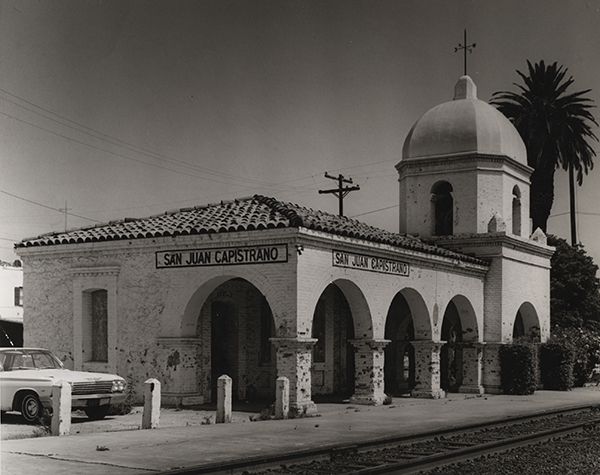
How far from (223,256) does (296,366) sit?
3.11 m

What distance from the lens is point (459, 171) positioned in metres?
29.3

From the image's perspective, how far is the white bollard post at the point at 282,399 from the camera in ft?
59.3

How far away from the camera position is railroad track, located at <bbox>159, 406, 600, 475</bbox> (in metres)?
11.1

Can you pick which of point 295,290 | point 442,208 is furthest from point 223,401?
point 442,208

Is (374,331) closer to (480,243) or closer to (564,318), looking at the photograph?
(480,243)

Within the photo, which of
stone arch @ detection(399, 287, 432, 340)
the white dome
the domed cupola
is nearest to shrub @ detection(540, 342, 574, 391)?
the domed cupola

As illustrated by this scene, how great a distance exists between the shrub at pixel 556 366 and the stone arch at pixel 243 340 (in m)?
11.2

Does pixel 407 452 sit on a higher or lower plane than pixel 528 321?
lower

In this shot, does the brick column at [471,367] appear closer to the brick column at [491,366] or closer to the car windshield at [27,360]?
the brick column at [491,366]

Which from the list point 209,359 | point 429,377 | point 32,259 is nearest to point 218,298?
point 209,359

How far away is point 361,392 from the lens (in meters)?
21.8

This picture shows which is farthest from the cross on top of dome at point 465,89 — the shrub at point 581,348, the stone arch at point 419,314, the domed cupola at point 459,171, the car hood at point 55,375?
the car hood at point 55,375

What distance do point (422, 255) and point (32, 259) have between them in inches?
407

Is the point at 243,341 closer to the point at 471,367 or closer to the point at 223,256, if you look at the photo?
the point at 223,256
